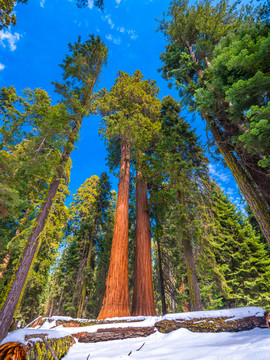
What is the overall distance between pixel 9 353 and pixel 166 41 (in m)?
12.2

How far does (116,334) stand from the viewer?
10.6ft

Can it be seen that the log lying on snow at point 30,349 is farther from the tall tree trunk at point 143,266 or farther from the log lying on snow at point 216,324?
the tall tree trunk at point 143,266

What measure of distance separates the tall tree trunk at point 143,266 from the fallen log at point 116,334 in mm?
3589

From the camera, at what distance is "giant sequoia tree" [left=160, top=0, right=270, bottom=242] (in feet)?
12.9

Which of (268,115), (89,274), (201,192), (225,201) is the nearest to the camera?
(268,115)

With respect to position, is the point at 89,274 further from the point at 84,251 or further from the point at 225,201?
the point at 225,201

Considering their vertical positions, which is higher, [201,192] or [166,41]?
[166,41]

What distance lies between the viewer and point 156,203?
29.8 feet

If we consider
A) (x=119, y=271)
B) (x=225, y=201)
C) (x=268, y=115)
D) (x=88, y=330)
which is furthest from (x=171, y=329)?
(x=225, y=201)

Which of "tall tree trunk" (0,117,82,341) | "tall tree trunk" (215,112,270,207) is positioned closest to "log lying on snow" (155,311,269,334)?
"tall tree trunk" (215,112,270,207)

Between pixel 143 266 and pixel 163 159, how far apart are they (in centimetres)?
519

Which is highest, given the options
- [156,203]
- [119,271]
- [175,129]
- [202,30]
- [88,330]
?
[202,30]

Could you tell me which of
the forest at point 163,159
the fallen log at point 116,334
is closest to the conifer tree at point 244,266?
the forest at point 163,159

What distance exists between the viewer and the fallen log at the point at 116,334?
312cm
